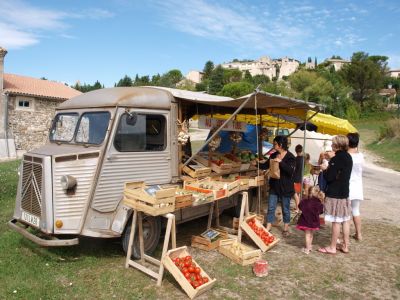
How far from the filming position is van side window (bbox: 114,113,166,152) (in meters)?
5.55

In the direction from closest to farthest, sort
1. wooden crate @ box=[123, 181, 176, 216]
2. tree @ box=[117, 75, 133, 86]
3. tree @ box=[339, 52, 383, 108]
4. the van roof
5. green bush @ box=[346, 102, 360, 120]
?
wooden crate @ box=[123, 181, 176, 216], the van roof, green bush @ box=[346, 102, 360, 120], tree @ box=[339, 52, 383, 108], tree @ box=[117, 75, 133, 86]

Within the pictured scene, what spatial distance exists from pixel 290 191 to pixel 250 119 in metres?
4.76

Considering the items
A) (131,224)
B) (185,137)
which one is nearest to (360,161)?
(185,137)

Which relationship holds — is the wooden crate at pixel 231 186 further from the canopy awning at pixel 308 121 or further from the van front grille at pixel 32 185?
the van front grille at pixel 32 185

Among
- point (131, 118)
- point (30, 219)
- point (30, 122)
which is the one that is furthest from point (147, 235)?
point (30, 122)

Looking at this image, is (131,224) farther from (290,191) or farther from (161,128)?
(290,191)

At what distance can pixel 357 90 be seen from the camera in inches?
2694

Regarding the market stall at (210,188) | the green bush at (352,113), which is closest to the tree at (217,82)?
the green bush at (352,113)

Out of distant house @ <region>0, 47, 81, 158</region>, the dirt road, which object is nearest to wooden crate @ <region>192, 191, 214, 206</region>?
the dirt road

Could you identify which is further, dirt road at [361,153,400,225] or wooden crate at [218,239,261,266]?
dirt road at [361,153,400,225]

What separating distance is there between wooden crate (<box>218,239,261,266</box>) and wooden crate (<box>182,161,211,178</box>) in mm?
1281

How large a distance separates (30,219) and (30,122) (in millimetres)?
25488

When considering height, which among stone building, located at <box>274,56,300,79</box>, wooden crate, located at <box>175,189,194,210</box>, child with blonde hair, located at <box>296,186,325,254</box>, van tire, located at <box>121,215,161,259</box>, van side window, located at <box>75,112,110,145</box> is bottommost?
van tire, located at <box>121,215,161,259</box>

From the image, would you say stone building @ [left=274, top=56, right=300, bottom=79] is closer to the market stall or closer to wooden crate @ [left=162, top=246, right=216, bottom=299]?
the market stall
